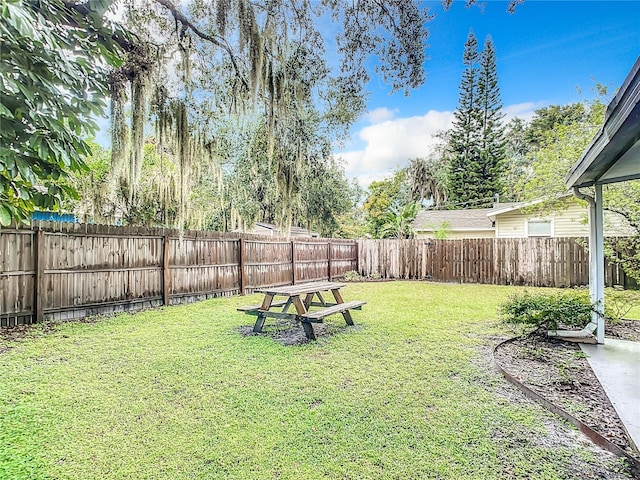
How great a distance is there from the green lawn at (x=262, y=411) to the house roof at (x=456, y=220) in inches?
530

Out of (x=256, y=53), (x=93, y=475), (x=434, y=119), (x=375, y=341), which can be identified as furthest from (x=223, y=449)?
(x=434, y=119)

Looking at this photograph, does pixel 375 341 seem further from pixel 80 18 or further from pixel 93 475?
pixel 80 18

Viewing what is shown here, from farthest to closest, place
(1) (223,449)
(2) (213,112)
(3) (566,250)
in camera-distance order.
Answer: (3) (566,250) < (2) (213,112) < (1) (223,449)

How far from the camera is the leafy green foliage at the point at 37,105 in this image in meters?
1.67

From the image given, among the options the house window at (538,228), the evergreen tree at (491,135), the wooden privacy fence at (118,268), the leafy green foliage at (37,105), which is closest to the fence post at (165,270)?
the wooden privacy fence at (118,268)

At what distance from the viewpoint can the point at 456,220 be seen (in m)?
17.8

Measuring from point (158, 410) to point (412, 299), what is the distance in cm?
663

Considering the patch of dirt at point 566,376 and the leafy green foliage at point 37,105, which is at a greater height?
the leafy green foliage at point 37,105

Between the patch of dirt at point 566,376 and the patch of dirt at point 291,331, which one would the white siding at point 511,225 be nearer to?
the patch of dirt at point 566,376

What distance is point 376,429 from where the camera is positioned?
7.76ft

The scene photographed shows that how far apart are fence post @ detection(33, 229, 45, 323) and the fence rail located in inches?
0.6

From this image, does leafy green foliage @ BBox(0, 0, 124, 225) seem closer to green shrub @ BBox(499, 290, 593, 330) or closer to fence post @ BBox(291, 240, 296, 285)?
green shrub @ BBox(499, 290, 593, 330)

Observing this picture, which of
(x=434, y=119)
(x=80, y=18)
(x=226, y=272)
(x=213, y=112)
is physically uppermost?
(x=434, y=119)

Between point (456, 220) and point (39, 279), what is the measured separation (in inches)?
683
